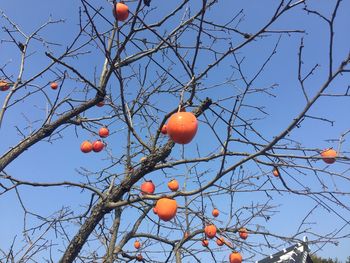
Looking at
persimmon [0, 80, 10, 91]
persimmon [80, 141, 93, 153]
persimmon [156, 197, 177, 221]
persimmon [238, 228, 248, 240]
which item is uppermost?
persimmon [0, 80, 10, 91]

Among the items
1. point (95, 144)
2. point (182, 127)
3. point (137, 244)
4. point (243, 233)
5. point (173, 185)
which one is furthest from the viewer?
point (137, 244)

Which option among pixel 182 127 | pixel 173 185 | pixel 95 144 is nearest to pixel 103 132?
pixel 95 144

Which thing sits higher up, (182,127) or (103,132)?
(103,132)

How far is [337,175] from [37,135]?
8.21ft

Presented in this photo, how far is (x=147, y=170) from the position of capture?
279 cm

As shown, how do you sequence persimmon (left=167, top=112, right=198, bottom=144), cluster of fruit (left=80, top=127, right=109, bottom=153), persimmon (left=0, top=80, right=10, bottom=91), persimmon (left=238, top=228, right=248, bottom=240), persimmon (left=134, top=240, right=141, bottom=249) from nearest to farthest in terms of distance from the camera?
persimmon (left=167, top=112, right=198, bottom=144), persimmon (left=0, top=80, right=10, bottom=91), cluster of fruit (left=80, top=127, right=109, bottom=153), persimmon (left=238, top=228, right=248, bottom=240), persimmon (left=134, top=240, right=141, bottom=249)

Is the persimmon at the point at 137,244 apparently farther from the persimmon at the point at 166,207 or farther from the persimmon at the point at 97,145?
the persimmon at the point at 166,207

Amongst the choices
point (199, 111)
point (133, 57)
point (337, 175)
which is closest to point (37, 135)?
point (133, 57)

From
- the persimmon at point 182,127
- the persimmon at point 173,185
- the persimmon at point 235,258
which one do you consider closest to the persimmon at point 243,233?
the persimmon at point 235,258

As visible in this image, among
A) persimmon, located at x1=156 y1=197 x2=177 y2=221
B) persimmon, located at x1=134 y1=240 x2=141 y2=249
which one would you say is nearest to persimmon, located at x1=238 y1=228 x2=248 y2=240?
persimmon, located at x1=134 y1=240 x2=141 y2=249

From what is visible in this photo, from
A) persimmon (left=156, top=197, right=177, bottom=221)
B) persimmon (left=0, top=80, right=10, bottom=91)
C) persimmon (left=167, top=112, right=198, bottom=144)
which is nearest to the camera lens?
persimmon (left=167, top=112, right=198, bottom=144)

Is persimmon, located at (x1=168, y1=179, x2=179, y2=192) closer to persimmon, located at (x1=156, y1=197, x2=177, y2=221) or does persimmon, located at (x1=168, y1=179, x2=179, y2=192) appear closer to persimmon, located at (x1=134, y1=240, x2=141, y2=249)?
persimmon, located at (x1=156, y1=197, x2=177, y2=221)

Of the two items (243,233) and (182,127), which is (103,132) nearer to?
(243,233)

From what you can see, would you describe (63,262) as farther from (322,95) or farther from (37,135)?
(322,95)
